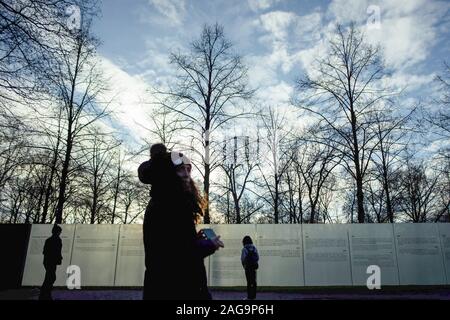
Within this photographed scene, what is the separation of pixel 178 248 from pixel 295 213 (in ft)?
94.4

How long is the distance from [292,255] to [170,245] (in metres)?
12.7

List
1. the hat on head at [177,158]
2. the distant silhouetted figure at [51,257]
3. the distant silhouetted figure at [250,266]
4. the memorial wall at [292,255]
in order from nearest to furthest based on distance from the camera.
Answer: the hat on head at [177,158] < the distant silhouetted figure at [51,257] < the distant silhouetted figure at [250,266] < the memorial wall at [292,255]

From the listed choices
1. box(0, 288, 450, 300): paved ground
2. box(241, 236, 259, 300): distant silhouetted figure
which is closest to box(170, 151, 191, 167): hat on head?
box(241, 236, 259, 300): distant silhouetted figure

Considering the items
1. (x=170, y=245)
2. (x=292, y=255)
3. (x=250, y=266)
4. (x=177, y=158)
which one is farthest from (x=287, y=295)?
(x=177, y=158)

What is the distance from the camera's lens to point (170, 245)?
2.90 m

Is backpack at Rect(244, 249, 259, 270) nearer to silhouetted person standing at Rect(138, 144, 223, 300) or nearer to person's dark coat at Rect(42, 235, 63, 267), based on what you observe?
person's dark coat at Rect(42, 235, 63, 267)

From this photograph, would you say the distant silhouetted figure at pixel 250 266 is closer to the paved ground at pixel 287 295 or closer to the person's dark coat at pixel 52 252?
the paved ground at pixel 287 295

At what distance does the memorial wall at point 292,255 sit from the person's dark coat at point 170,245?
1183 centimetres

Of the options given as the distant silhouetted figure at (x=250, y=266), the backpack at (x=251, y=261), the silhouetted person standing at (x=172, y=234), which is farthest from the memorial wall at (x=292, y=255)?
the silhouetted person standing at (x=172, y=234)

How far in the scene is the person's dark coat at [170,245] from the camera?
2859 millimetres

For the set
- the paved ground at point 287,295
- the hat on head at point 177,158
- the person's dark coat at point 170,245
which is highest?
the hat on head at point 177,158

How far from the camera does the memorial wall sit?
14.4 metres

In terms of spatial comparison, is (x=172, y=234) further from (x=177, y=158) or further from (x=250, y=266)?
(x=250, y=266)
